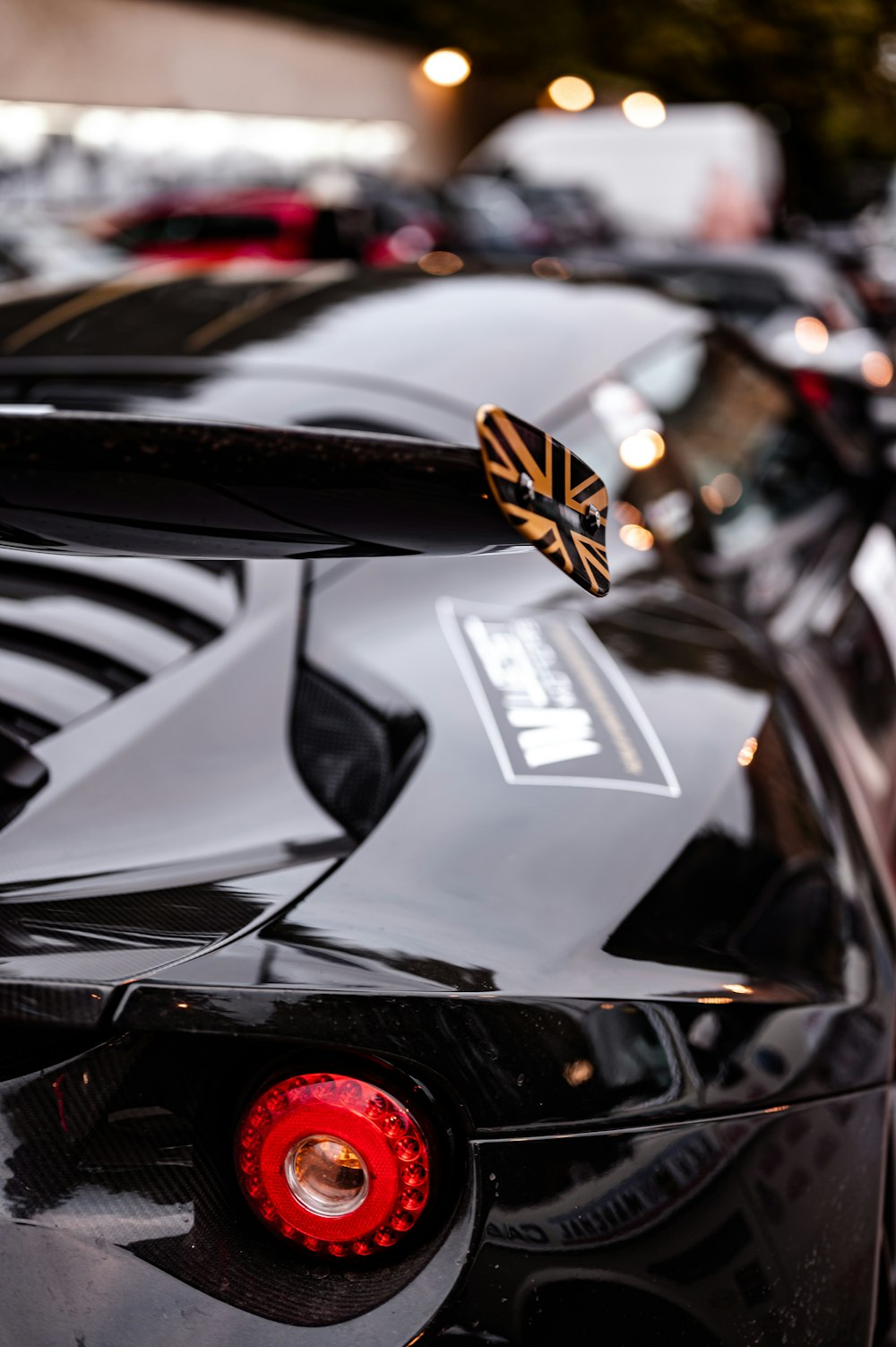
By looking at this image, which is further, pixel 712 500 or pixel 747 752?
pixel 712 500

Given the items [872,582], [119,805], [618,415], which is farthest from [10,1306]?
[872,582]

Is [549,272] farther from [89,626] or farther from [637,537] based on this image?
[89,626]

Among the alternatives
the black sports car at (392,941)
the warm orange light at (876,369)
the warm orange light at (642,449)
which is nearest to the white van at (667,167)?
the warm orange light at (876,369)

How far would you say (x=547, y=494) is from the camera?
99 cm

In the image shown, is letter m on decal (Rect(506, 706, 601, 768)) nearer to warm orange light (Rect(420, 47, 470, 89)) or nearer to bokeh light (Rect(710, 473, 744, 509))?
bokeh light (Rect(710, 473, 744, 509))

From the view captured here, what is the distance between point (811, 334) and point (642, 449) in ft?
15.4

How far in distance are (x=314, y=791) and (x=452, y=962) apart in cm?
29

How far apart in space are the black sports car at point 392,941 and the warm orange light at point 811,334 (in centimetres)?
511

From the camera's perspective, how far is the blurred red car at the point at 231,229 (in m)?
12.8

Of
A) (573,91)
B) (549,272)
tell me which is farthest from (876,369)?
(573,91)

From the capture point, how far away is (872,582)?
8.93ft

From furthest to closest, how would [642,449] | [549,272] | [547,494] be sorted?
[549,272]
[642,449]
[547,494]

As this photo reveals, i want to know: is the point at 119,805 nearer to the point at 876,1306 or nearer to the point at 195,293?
the point at 876,1306

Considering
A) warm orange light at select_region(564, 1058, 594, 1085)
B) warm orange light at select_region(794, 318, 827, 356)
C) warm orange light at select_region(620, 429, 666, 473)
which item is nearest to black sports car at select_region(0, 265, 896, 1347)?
warm orange light at select_region(564, 1058, 594, 1085)
